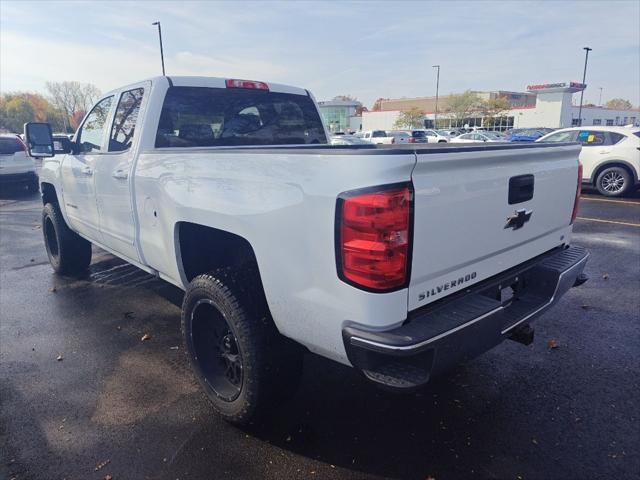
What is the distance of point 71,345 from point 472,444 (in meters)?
3.34

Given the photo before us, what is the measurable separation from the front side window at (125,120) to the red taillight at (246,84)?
2.47ft

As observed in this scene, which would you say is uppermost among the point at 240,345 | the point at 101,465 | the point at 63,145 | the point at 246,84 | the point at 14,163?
the point at 246,84

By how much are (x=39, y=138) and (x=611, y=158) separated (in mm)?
12658

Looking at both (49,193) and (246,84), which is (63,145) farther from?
(246,84)

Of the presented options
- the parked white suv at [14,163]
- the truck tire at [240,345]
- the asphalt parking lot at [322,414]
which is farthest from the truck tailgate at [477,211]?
the parked white suv at [14,163]

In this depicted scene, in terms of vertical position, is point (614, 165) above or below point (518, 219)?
below

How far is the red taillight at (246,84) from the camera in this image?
405cm

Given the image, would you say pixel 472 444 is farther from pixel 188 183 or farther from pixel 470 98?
pixel 470 98

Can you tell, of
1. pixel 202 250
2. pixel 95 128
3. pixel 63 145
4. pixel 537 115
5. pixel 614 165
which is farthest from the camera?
pixel 537 115

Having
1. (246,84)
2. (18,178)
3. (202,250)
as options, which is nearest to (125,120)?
(246,84)

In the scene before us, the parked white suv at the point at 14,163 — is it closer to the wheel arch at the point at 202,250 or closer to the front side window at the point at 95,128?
the front side window at the point at 95,128

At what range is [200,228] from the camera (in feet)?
9.80

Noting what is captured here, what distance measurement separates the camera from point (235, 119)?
4027 mm

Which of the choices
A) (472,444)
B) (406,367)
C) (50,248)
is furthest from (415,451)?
(50,248)
